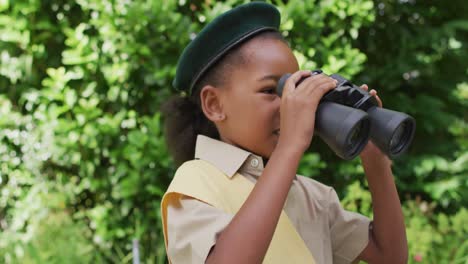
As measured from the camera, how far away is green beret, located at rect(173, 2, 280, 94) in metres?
1.61

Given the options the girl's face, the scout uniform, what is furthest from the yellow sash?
the girl's face

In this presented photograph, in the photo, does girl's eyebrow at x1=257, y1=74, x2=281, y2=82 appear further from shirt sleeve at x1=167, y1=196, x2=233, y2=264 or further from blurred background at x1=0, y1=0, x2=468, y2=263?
blurred background at x1=0, y1=0, x2=468, y2=263

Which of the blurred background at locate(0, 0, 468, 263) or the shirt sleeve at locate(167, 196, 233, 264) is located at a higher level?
the shirt sleeve at locate(167, 196, 233, 264)

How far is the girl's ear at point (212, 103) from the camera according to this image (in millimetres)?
1622

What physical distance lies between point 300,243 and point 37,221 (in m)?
2.61

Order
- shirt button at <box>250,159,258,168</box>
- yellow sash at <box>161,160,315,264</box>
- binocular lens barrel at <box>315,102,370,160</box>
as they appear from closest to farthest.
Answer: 1. binocular lens barrel at <box>315,102,370,160</box>
2. yellow sash at <box>161,160,315,264</box>
3. shirt button at <box>250,159,258,168</box>

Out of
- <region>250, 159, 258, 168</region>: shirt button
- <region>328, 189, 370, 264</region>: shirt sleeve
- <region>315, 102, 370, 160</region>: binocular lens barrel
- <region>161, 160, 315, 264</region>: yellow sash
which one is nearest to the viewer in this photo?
<region>315, 102, 370, 160</region>: binocular lens barrel

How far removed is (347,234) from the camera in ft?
5.50

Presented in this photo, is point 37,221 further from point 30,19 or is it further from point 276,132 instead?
point 276,132

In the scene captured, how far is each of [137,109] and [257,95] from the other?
2.26 meters

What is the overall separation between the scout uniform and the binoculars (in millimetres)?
231

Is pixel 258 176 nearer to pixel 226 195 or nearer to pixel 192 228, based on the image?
pixel 226 195

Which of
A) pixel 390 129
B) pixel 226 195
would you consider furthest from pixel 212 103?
pixel 390 129

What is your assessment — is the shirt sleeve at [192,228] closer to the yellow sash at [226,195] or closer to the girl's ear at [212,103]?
the yellow sash at [226,195]
